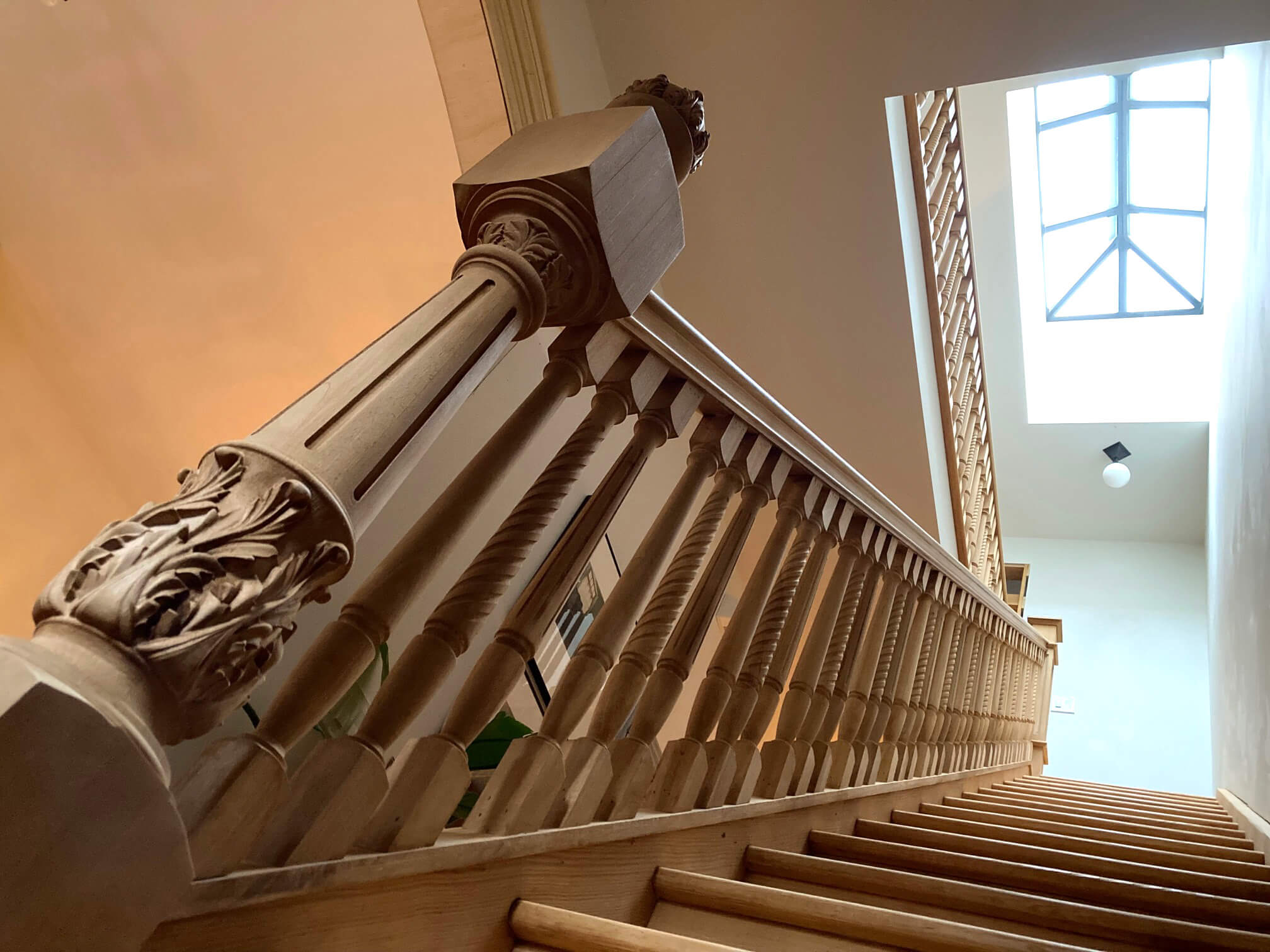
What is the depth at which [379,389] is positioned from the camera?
29.1 inches

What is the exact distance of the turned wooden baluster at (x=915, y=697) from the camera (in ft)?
7.86

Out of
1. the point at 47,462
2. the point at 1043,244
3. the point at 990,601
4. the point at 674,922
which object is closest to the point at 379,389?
the point at 674,922

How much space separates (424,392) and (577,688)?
0.51 m

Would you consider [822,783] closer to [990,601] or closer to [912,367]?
[990,601]

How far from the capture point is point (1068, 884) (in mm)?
1465

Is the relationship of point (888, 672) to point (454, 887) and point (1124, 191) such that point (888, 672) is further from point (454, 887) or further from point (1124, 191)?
point (1124, 191)

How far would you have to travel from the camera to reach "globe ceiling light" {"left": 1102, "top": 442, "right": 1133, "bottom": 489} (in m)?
8.40

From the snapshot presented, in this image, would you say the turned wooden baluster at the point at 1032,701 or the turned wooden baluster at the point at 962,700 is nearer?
the turned wooden baluster at the point at 962,700

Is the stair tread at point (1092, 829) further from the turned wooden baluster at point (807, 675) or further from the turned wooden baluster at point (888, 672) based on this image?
the turned wooden baluster at point (807, 675)

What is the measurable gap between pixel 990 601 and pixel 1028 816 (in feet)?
4.26

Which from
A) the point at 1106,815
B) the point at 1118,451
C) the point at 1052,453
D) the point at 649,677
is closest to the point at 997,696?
the point at 1106,815

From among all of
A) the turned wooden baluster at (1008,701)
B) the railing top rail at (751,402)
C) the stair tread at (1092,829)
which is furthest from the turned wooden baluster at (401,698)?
the turned wooden baluster at (1008,701)

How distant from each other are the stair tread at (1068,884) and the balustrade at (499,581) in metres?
0.20

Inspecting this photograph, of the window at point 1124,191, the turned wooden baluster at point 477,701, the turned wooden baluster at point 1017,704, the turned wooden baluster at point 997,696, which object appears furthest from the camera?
the window at point 1124,191
